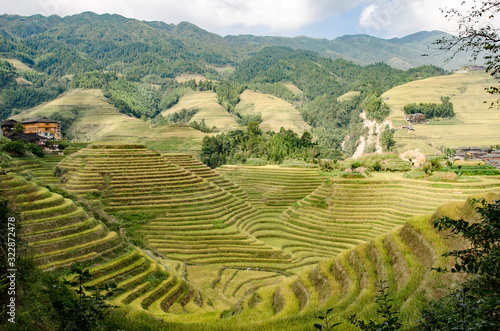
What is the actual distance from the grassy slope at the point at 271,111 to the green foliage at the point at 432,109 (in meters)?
31.3

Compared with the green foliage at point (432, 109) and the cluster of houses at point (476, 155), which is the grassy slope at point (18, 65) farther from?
the cluster of houses at point (476, 155)

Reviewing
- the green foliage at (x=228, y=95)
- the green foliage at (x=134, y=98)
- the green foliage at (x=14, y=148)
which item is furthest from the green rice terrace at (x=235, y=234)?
the green foliage at (x=228, y=95)

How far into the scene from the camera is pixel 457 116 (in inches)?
3531

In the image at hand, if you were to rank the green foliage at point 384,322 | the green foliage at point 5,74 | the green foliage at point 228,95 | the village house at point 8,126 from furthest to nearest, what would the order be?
the green foliage at point 228,95 → the green foliage at point 5,74 → the village house at point 8,126 → the green foliage at point 384,322

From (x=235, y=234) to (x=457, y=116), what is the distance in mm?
86802

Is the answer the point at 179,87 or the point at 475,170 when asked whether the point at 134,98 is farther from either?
the point at 475,170

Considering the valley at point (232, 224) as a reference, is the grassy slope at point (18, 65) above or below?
above

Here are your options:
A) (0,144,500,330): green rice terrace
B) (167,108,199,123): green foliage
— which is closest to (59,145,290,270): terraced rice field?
(0,144,500,330): green rice terrace

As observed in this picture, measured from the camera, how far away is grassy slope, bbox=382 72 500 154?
239 feet

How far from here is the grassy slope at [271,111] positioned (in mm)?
107625

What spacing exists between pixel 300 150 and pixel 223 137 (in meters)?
16.1

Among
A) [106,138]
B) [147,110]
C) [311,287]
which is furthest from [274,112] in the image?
[311,287]

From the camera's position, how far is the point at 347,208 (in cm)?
3038

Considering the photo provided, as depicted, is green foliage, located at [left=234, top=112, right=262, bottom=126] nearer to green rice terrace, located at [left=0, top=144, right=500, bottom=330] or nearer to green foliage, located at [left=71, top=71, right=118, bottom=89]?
green foliage, located at [left=71, top=71, right=118, bottom=89]
